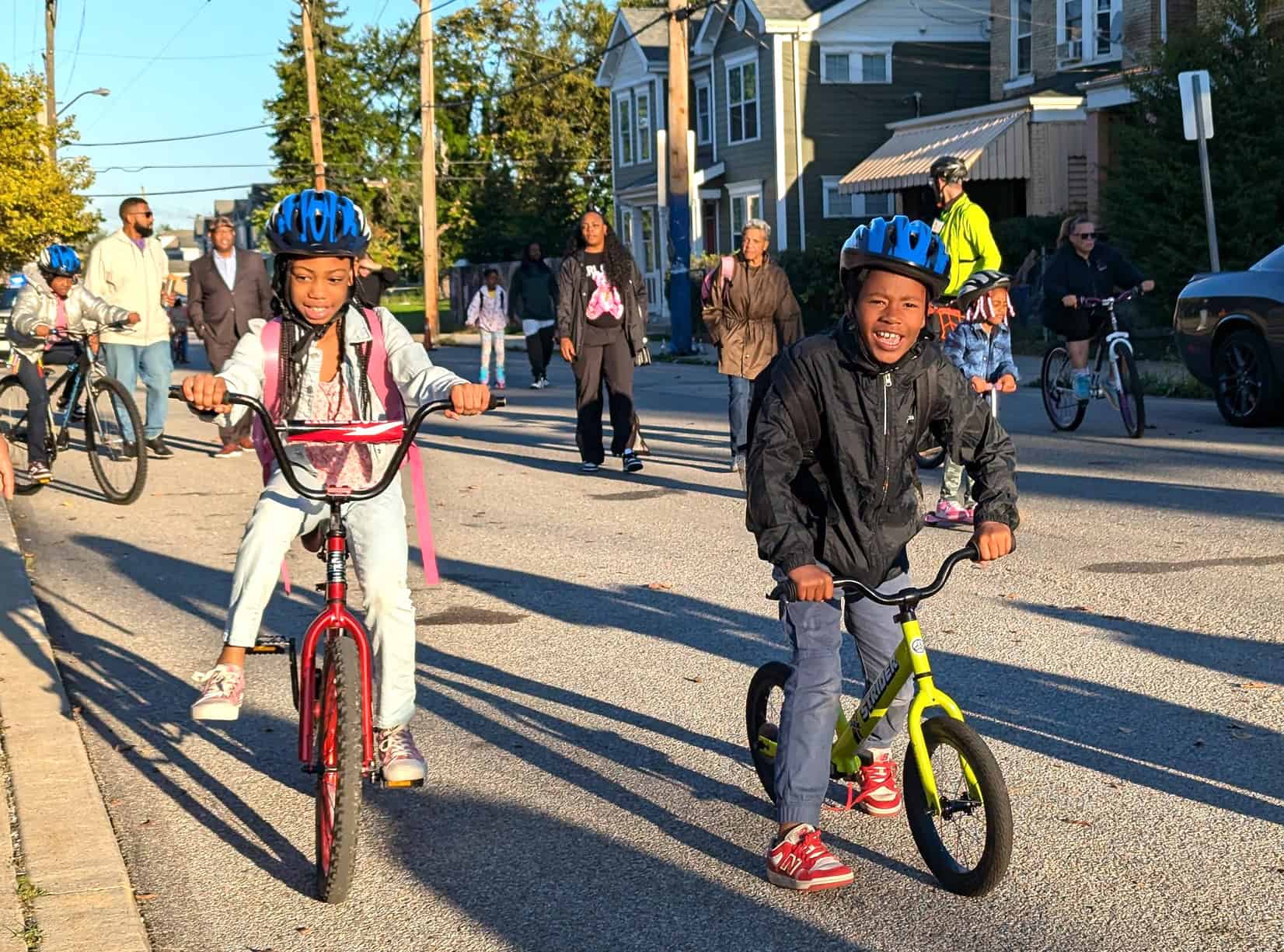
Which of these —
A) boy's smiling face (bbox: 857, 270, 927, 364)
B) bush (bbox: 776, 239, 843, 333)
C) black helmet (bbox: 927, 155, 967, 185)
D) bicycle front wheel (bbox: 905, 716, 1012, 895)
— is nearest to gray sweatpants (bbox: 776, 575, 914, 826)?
bicycle front wheel (bbox: 905, 716, 1012, 895)

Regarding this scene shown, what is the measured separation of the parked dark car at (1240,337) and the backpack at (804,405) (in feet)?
34.3

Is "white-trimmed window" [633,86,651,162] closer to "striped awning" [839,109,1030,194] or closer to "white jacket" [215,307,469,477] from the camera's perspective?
"striped awning" [839,109,1030,194]

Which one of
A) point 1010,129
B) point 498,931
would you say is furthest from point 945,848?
point 1010,129

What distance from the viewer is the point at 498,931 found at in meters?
4.31

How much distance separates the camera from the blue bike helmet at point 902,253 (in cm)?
440

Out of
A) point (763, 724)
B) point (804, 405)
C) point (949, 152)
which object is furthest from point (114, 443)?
point (949, 152)

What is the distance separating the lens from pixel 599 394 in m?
13.6

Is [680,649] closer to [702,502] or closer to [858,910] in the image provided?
[858,910]

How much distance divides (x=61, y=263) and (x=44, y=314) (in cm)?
39

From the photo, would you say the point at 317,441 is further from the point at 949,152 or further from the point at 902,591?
the point at 949,152

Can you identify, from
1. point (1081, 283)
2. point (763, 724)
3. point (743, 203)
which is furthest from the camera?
point (743, 203)

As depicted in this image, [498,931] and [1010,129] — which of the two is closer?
[498,931]

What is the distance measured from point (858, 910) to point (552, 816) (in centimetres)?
115

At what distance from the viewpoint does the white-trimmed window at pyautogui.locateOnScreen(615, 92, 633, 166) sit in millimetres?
51625
